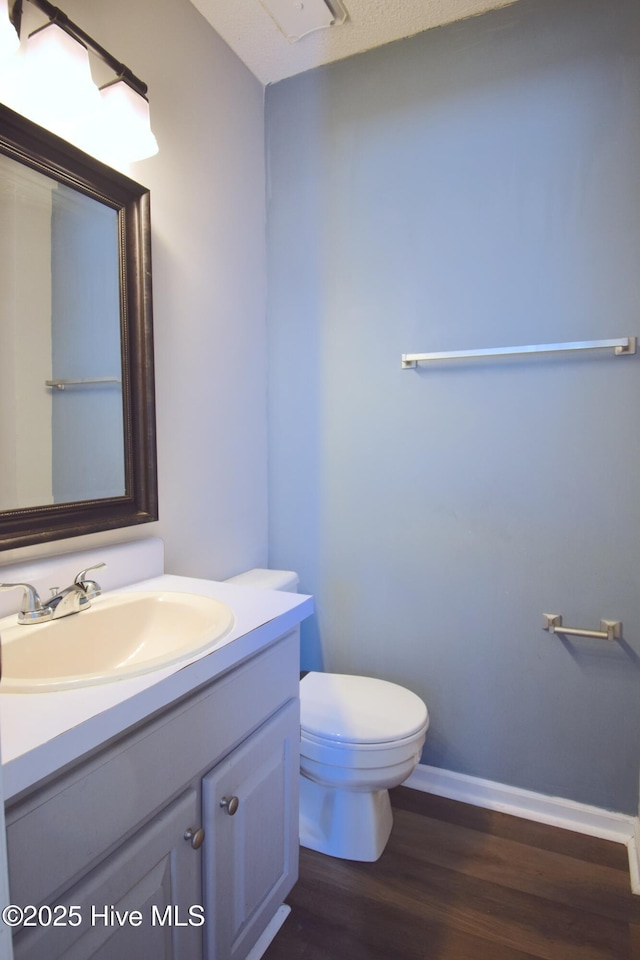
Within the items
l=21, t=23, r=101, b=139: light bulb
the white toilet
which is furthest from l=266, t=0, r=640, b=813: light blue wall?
l=21, t=23, r=101, b=139: light bulb

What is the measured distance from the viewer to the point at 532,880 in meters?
1.34

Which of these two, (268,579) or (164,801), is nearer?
(164,801)

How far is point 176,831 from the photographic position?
0.81 m

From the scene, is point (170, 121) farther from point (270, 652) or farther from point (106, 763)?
point (106, 763)

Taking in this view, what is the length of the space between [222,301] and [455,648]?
138 centimetres

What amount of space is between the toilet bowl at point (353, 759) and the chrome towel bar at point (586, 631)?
1.51ft

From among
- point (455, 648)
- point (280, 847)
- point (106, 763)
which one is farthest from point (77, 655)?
point (455, 648)

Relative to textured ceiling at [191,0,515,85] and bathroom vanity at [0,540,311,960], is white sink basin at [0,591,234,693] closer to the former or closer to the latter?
bathroom vanity at [0,540,311,960]

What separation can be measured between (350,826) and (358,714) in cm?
32

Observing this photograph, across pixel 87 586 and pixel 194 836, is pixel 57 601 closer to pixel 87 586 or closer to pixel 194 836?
pixel 87 586

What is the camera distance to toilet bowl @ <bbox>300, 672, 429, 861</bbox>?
4.31 feet

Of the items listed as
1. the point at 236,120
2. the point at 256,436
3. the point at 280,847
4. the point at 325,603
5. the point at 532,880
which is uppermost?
the point at 236,120

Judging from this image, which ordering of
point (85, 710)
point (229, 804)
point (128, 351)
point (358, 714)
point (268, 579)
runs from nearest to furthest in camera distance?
point (85, 710) < point (229, 804) < point (128, 351) < point (358, 714) < point (268, 579)

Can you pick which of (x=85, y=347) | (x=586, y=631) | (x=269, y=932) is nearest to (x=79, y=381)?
(x=85, y=347)
